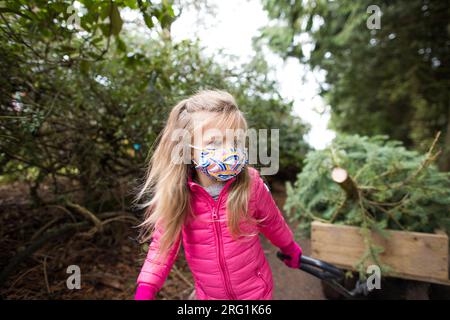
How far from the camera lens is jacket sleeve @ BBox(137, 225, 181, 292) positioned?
51.3 inches

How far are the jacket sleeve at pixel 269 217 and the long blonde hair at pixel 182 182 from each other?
98 millimetres

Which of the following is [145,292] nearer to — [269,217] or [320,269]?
[269,217]

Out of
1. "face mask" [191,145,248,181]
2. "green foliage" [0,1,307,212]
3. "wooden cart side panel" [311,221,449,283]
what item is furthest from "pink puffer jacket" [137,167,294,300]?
"green foliage" [0,1,307,212]

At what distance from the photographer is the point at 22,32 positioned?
5.95 feet

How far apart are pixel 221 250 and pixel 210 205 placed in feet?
0.83

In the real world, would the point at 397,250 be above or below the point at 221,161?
below

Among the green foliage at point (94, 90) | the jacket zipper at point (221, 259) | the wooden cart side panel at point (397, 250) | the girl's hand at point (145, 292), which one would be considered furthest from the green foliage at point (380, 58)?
the girl's hand at point (145, 292)

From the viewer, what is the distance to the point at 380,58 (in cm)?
561

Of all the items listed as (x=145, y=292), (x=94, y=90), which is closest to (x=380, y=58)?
→ (x=94, y=90)

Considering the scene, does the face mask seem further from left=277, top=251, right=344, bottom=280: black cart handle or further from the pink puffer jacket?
left=277, top=251, right=344, bottom=280: black cart handle

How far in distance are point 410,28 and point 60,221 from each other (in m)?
6.53

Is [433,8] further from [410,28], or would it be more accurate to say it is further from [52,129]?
[52,129]

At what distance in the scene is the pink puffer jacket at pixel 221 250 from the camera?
1.45m
